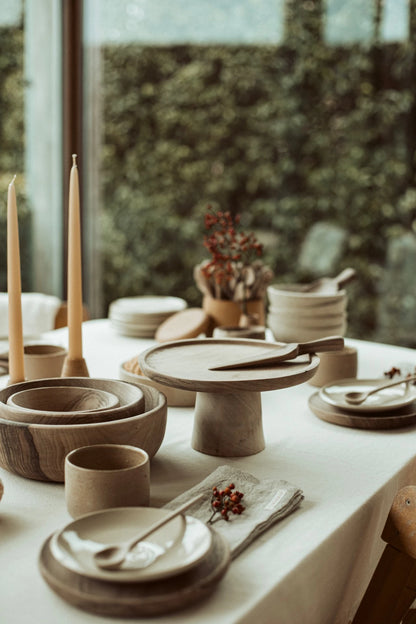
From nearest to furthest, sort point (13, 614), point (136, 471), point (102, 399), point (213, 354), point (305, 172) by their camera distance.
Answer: point (13, 614)
point (136, 471)
point (102, 399)
point (213, 354)
point (305, 172)

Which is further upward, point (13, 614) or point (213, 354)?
point (213, 354)

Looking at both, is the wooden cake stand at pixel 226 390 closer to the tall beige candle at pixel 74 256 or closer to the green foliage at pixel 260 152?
the tall beige candle at pixel 74 256

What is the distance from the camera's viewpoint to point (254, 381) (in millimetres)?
1040

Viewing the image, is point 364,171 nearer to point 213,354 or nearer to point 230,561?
Answer: point 213,354

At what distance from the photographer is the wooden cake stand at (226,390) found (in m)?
1.04

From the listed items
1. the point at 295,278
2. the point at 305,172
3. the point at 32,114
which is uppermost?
the point at 32,114

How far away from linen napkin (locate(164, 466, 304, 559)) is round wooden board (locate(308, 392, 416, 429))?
0.33 metres

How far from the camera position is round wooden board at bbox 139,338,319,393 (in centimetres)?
104

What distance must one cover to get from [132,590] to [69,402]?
0.46m

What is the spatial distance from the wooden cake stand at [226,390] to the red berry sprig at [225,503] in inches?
6.6

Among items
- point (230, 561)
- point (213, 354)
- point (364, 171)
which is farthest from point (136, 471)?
point (364, 171)

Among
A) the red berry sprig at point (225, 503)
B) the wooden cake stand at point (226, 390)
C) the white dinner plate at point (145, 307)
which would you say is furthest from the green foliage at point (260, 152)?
the red berry sprig at point (225, 503)

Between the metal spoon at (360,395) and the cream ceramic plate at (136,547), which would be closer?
the cream ceramic plate at (136,547)

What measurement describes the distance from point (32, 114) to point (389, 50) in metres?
1.81
